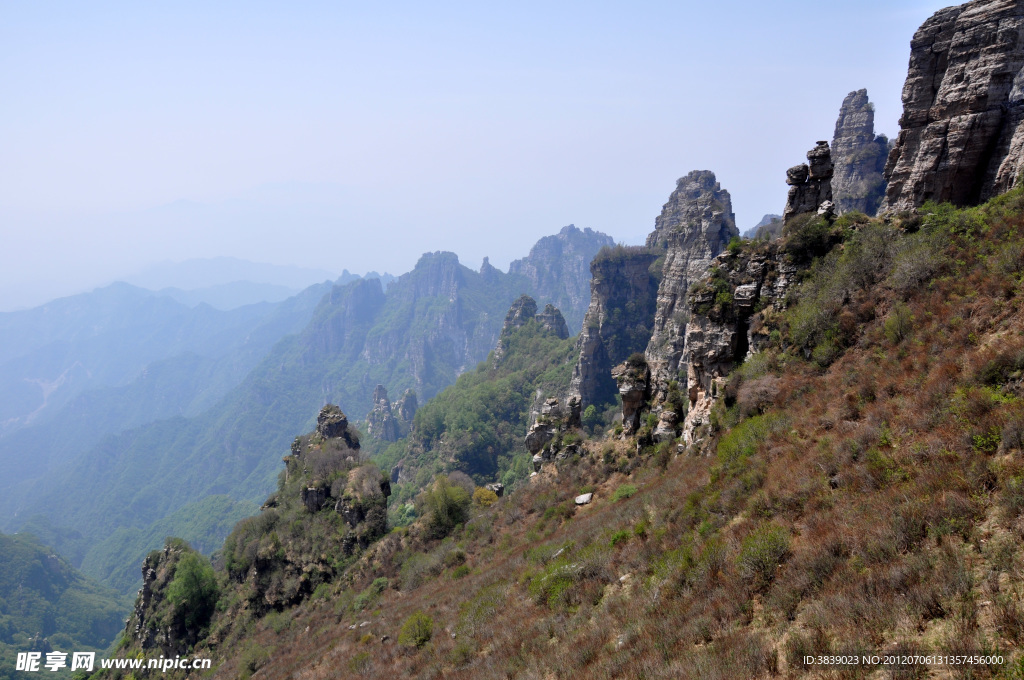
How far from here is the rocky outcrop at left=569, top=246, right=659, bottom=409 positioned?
311 feet

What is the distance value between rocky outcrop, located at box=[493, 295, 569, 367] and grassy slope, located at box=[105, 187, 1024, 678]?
381 feet

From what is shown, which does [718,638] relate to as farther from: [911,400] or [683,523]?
[911,400]

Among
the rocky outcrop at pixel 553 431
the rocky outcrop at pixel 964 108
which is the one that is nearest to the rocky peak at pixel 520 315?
the rocky outcrop at pixel 553 431

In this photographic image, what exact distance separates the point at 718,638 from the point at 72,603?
468 ft

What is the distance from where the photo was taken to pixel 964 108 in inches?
750

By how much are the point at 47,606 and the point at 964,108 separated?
502 feet

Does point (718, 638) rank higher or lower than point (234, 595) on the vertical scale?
higher

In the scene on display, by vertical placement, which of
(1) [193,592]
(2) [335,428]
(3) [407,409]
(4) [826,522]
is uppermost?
(4) [826,522]

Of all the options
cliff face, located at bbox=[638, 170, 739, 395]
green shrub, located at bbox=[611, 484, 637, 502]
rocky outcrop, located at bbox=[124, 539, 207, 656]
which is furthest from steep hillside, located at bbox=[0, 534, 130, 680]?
cliff face, located at bbox=[638, 170, 739, 395]

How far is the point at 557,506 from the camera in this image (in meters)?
25.9

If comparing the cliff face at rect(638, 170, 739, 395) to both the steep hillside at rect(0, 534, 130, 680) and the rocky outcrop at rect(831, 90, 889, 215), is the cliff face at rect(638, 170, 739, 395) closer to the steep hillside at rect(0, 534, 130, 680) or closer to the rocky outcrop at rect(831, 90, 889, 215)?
the rocky outcrop at rect(831, 90, 889, 215)

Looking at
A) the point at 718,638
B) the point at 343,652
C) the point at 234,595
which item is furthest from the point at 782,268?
the point at 234,595

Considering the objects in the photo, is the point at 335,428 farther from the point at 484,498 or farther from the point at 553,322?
the point at 553,322

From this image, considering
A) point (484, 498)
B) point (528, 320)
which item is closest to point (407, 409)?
point (528, 320)
